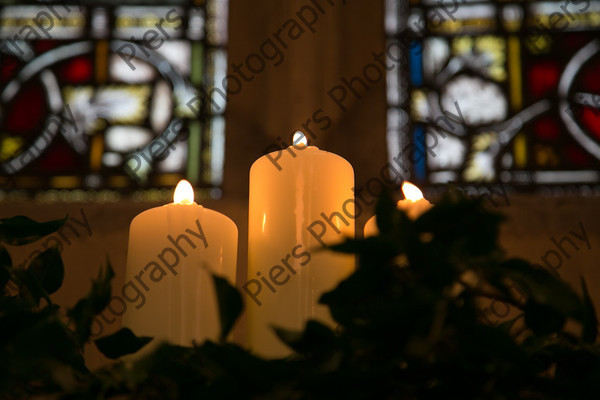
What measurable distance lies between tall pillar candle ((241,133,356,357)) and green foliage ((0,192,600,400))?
0.15m

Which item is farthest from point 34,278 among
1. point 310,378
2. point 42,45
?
point 42,45

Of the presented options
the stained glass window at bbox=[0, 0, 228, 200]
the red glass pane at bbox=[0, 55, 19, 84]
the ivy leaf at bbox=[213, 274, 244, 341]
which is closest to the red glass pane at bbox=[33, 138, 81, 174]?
the stained glass window at bbox=[0, 0, 228, 200]

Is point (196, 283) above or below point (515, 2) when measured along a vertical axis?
below

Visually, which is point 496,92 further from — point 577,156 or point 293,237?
point 293,237

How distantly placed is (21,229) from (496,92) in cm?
106

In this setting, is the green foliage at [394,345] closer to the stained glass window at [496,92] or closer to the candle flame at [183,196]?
the candle flame at [183,196]

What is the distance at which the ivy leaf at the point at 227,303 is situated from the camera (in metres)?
0.43

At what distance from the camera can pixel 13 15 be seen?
1.57 metres

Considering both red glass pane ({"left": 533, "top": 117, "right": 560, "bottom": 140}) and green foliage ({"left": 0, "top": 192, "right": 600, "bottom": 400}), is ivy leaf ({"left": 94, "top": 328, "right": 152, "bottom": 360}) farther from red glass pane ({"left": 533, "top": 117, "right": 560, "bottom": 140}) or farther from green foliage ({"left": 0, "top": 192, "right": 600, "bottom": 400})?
red glass pane ({"left": 533, "top": 117, "right": 560, "bottom": 140})

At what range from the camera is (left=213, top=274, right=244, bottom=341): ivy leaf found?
1.43ft

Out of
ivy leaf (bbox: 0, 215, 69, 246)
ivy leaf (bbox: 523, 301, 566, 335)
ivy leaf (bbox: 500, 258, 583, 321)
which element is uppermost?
ivy leaf (bbox: 0, 215, 69, 246)

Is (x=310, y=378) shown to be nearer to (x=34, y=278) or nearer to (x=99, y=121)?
(x=34, y=278)

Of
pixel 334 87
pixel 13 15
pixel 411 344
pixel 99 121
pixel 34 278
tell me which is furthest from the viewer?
pixel 13 15

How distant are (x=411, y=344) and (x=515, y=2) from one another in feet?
4.23
